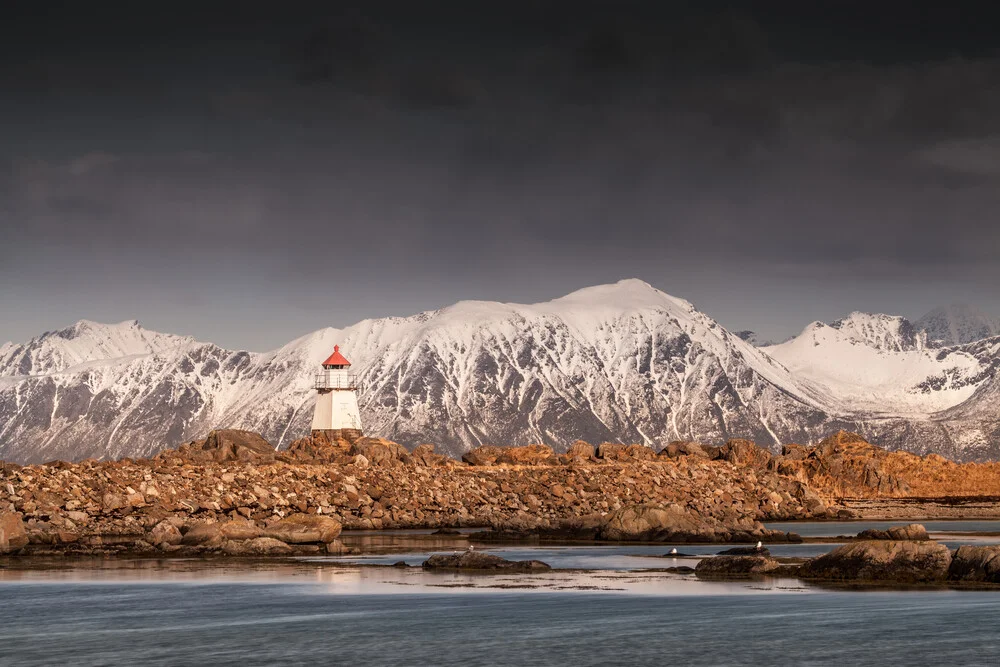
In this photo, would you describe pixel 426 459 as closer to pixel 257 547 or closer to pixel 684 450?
pixel 684 450

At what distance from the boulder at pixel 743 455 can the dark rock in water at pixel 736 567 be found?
264 ft

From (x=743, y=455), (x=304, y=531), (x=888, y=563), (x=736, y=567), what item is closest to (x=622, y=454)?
(x=743, y=455)

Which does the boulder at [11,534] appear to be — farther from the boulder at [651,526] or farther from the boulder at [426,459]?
the boulder at [426,459]

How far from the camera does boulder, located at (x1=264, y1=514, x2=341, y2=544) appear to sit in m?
77.0

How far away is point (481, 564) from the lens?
217ft

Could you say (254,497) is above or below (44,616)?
above

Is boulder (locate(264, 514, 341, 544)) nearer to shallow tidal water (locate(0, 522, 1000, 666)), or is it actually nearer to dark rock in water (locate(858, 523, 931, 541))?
shallow tidal water (locate(0, 522, 1000, 666))

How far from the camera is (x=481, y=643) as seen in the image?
4200cm

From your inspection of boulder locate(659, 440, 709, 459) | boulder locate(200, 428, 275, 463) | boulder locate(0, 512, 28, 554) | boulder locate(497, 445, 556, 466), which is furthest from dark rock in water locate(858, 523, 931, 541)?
boulder locate(659, 440, 709, 459)

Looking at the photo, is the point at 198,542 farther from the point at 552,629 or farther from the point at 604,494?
the point at 604,494

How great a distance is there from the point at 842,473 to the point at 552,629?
142 m

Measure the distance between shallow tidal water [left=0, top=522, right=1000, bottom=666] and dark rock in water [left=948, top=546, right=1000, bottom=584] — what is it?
1702mm

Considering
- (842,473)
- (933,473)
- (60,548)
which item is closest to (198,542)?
(60,548)

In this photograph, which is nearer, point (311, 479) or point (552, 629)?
point (552, 629)
